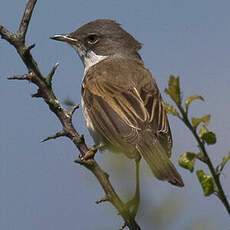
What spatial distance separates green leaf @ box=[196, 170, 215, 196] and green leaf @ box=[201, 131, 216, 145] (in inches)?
3.4

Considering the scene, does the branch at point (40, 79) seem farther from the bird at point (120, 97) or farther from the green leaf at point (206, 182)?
the green leaf at point (206, 182)

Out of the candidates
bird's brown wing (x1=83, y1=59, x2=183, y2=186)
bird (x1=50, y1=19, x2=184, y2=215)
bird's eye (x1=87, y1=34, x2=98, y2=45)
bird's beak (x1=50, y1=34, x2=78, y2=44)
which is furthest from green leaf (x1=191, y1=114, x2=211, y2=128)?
bird's eye (x1=87, y1=34, x2=98, y2=45)

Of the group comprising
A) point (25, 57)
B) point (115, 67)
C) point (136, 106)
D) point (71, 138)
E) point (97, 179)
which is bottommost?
point (97, 179)

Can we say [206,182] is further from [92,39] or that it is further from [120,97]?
[92,39]

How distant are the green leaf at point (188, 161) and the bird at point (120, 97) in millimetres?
1222

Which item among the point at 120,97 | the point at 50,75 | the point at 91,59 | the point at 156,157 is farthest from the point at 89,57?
the point at 50,75

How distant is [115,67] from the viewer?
671cm

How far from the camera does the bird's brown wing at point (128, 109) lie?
15.1 feet

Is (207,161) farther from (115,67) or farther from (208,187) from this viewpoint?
(115,67)

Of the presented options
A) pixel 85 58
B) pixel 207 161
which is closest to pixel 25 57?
pixel 207 161

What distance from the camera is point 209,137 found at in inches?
62.0

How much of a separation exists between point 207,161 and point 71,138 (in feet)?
5.14

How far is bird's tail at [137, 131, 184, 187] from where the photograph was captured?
295 cm

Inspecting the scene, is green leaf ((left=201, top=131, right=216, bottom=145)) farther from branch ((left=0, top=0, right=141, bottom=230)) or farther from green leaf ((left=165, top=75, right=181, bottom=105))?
branch ((left=0, top=0, right=141, bottom=230))
